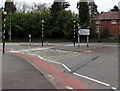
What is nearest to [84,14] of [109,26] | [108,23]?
[108,23]

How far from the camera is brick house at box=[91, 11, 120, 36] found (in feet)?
180

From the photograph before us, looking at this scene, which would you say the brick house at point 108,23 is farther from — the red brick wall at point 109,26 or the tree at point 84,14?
the tree at point 84,14

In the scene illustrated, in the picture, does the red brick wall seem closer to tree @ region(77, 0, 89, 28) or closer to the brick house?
the brick house

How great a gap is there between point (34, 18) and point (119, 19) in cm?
2370

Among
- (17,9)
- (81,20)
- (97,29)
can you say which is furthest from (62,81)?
(17,9)

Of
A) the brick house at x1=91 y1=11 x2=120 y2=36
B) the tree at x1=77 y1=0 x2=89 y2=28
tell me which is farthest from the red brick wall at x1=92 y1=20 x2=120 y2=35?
the tree at x1=77 y1=0 x2=89 y2=28

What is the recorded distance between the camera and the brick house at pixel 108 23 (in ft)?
180

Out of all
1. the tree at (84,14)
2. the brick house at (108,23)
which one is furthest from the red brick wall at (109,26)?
the tree at (84,14)

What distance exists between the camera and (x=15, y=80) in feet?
23.4

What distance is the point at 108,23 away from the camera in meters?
56.7

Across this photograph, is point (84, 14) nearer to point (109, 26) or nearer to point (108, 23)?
point (108, 23)

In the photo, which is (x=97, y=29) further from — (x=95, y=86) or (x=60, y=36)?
(x=95, y=86)

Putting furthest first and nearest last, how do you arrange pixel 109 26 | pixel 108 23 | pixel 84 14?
pixel 108 23 → pixel 109 26 → pixel 84 14

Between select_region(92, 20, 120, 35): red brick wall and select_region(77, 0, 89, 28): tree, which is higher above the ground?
select_region(77, 0, 89, 28): tree
